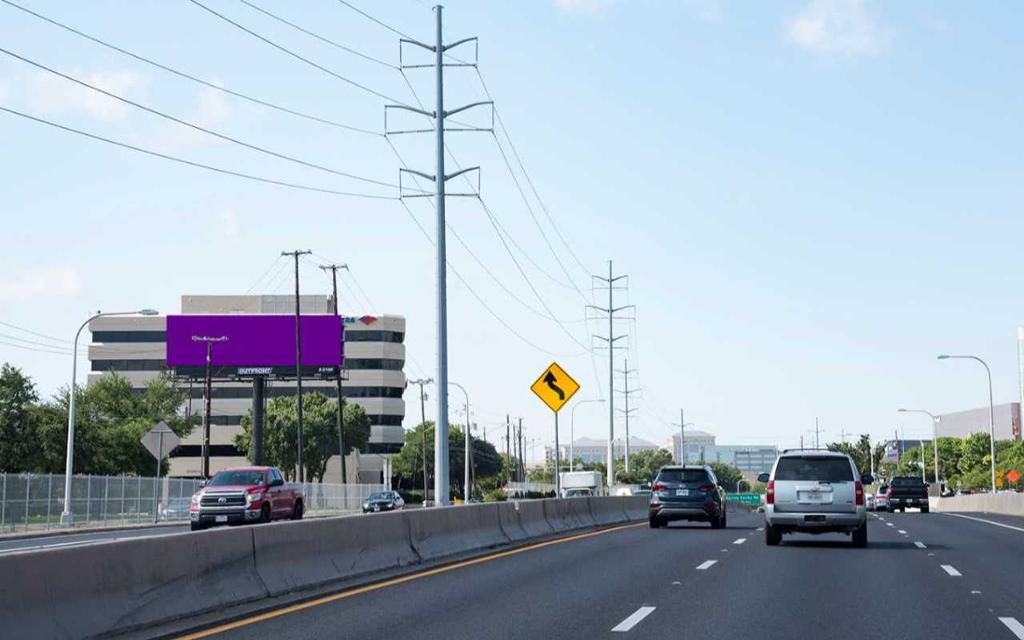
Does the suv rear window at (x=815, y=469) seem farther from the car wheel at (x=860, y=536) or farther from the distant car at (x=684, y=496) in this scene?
the distant car at (x=684, y=496)

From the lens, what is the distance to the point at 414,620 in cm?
1291

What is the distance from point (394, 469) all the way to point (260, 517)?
116379 mm

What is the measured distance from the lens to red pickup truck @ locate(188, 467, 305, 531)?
37.5m

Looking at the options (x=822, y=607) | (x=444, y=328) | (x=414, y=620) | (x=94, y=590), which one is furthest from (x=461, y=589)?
(x=444, y=328)

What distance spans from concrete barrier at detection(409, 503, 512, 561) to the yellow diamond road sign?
8865 mm

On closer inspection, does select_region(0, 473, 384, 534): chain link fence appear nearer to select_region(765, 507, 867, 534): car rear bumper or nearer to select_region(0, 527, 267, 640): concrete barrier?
select_region(765, 507, 867, 534): car rear bumper

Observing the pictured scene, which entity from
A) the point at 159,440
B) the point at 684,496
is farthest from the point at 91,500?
the point at 684,496

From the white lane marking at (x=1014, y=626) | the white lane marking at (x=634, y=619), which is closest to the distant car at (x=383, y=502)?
the white lane marking at (x=634, y=619)

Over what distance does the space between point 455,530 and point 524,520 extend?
6.17 meters

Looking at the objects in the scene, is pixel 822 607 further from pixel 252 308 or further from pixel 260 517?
pixel 252 308

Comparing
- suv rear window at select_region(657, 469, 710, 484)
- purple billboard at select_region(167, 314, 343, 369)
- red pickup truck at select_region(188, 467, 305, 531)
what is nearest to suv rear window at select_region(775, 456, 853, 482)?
suv rear window at select_region(657, 469, 710, 484)

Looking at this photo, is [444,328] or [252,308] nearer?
[444,328]

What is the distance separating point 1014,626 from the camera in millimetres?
12398

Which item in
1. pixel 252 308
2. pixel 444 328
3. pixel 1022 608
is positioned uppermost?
pixel 252 308
